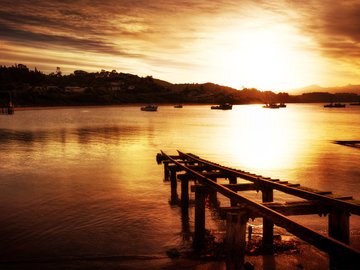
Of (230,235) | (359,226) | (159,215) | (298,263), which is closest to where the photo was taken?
(230,235)

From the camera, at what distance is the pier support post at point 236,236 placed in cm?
676

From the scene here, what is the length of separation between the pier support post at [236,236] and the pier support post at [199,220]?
2.27m

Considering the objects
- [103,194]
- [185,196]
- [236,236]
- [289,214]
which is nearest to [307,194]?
[289,214]

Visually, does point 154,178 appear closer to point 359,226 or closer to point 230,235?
point 359,226

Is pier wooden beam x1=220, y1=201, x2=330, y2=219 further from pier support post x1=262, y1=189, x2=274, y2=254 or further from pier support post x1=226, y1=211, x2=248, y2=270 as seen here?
pier support post x1=262, y1=189, x2=274, y2=254

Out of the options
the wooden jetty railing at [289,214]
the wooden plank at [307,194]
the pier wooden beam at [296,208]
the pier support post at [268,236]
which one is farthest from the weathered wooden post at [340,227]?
the pier support post at [268,236]

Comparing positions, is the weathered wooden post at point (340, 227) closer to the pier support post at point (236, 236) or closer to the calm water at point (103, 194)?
the pier support post at point (236, 236)

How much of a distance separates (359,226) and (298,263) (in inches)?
145

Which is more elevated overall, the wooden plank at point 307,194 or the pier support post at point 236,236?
the wooden plank at point 307,194

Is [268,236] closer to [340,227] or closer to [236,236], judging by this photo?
[340,227]

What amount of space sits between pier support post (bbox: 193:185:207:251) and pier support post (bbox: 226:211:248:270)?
2.27 metres

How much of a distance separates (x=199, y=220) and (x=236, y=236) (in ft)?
8.30

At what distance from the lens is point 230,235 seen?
6.81m

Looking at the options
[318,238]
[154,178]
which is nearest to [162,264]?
[318,238]
